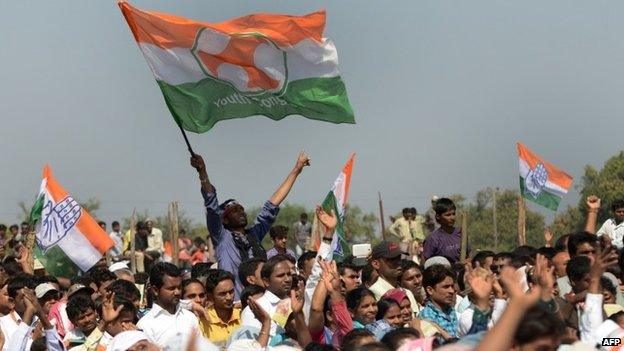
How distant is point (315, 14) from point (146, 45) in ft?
5.55

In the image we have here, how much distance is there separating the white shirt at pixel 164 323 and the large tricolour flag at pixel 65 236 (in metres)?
5.79

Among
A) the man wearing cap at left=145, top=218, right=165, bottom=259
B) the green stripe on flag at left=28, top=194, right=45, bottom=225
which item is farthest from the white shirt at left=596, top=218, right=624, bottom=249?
the man wearing cap at left=145, top=218, right=165, bottom=259

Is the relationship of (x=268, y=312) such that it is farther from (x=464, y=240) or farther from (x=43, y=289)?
(x=464, y=240)

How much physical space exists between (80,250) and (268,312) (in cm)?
616

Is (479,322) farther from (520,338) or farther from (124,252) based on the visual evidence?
(124,252)

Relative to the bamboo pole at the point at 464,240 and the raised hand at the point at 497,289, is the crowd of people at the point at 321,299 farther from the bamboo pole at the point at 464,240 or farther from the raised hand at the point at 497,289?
the bamboo pole at the point at 464,240

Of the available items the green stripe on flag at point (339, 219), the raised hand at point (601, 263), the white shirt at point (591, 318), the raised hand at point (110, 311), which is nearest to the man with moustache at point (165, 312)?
the raised hand at point (110, 311)

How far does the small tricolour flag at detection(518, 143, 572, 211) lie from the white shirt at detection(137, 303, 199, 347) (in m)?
10.2

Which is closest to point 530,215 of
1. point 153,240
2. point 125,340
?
point 153,240

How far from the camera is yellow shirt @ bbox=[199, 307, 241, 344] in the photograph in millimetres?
11352

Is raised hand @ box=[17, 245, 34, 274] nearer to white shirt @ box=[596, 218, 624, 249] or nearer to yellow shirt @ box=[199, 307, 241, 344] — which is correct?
yellow shirt @ box=[199, 307, 241, 344]

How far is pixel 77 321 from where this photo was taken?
37.0 feet

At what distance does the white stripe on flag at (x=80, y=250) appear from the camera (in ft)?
54.3

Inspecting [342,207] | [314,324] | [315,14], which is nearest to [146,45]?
[315,14]
